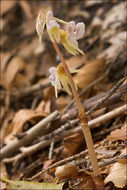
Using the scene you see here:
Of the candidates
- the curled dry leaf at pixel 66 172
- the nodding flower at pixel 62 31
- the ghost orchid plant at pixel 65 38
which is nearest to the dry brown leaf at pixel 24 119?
the curled dry leaf at pixel 66 172

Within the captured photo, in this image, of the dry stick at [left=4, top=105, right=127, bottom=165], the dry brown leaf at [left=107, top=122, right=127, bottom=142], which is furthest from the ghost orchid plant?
the dry stick at [left=4, top=105, right=127, bottom=165]

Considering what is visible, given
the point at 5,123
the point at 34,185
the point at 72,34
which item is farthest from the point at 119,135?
the point at 5,123

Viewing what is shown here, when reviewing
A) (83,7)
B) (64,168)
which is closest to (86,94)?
(64,168)

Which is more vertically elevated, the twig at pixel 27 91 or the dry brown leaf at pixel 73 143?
the twig at pixel 27 91

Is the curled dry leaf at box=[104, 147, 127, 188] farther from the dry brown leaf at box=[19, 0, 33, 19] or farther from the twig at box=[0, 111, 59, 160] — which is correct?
the dry brown leaf at box=[19, 0, 33, 19]

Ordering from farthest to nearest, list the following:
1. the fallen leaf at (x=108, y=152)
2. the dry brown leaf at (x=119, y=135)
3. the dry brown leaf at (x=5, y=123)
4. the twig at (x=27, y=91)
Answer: the twig at (x=27, y=91) → the dry brown leaf at (x=5, y=123) → the dry brown leaf at (x=119, y=135) → the fallen leaf at (x=108, y=152)

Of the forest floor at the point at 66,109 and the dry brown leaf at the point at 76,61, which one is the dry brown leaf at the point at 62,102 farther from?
the dry brown leaf at the point at 76,61

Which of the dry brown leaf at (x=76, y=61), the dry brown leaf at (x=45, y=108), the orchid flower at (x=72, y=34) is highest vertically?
the dry brown leaf at (x=76, y=61)
